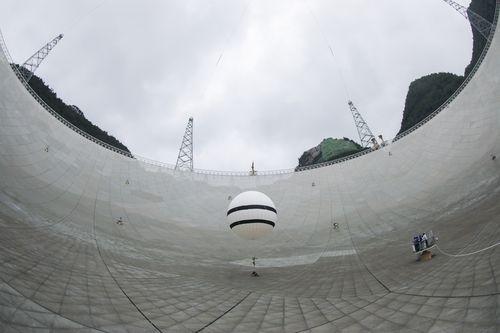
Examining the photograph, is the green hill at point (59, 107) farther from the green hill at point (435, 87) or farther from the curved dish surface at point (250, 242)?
the green hill at point (435, 87)

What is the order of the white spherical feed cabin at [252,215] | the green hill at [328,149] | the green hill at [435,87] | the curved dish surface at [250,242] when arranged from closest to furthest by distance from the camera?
the curved dish surface at [250,242] < the white spherical feed cabin at [252,215] < the green hill at [435,87] < the green hill at [328,149]

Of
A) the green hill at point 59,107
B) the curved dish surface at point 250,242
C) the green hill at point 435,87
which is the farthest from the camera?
the green hill at point 435,87

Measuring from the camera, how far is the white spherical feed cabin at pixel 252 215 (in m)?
16.6

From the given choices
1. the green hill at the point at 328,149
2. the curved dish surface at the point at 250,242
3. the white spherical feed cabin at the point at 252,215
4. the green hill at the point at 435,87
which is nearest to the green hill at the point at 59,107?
the curved dish surface at the point at 250,242

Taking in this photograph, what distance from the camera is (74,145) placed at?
29.3 m

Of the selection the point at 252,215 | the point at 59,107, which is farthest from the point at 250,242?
the point at 59,107

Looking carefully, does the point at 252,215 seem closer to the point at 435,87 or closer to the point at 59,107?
the point at 59,107

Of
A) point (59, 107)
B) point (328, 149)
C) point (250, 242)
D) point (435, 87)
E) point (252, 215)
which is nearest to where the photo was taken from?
point (252, 215)

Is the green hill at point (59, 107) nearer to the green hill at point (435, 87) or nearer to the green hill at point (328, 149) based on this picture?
the green hill at point (328, 149)

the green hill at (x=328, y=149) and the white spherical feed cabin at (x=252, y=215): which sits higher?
the green hill at (x=328, y=149)

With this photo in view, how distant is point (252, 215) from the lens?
651 inches

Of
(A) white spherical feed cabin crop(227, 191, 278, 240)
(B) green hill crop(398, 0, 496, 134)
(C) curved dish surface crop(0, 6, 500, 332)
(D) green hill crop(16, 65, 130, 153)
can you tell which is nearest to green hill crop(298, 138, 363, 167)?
(B) green hill crop(398, 0, 496, 134)

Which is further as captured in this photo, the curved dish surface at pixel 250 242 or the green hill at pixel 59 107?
the green hill at pixel 59 107

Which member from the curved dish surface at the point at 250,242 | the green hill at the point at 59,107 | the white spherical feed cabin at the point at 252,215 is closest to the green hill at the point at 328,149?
the green hill at the point at 59,107
